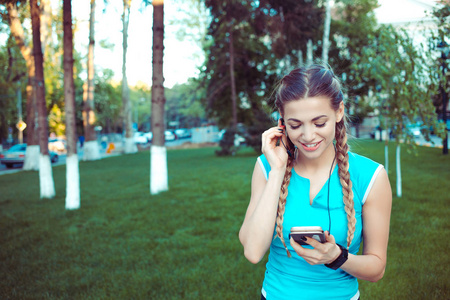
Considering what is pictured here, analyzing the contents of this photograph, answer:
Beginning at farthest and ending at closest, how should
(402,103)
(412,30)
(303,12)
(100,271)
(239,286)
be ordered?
(303,12)
(412,30)
(402,103)
(100,271)
(239,286)

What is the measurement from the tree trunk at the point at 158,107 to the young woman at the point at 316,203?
30.5 ft

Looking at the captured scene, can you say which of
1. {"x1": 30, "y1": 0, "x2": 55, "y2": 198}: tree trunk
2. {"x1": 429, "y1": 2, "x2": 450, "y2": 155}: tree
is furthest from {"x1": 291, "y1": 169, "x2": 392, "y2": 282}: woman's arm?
{"x1": 30, "y1": 0, "x2": 55, "y2": 198}: tree trunk

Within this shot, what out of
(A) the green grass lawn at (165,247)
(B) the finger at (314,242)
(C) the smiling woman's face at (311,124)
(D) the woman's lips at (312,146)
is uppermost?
(C) the smiling woman's face at (311,124)

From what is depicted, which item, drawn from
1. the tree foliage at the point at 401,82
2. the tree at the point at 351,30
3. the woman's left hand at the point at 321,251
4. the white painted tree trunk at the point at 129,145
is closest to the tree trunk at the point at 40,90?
the tree foliage at the point at 401,82

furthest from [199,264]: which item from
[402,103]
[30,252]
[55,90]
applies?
[55,90]

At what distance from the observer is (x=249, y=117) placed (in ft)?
104

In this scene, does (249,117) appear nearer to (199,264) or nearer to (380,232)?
(199,264)

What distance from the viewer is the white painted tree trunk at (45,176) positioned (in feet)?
34.6

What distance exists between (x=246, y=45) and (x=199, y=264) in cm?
2537

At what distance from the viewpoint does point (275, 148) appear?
6.31ft

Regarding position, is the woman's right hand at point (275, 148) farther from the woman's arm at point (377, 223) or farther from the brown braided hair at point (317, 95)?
the woman's arm at point (377, 223)

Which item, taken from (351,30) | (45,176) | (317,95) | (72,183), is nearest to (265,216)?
(317,95)

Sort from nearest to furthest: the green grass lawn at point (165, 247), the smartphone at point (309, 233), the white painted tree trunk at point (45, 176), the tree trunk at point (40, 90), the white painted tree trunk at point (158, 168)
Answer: the smartphone at point (309, 233)
the green grass lawn at point (165, 247)
the tree trunk at point (40, 90)
the white painted tree trunk at point (45, 176)
the white painted tree trunk at point (158, 168)

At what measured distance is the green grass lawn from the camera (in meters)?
4.38
